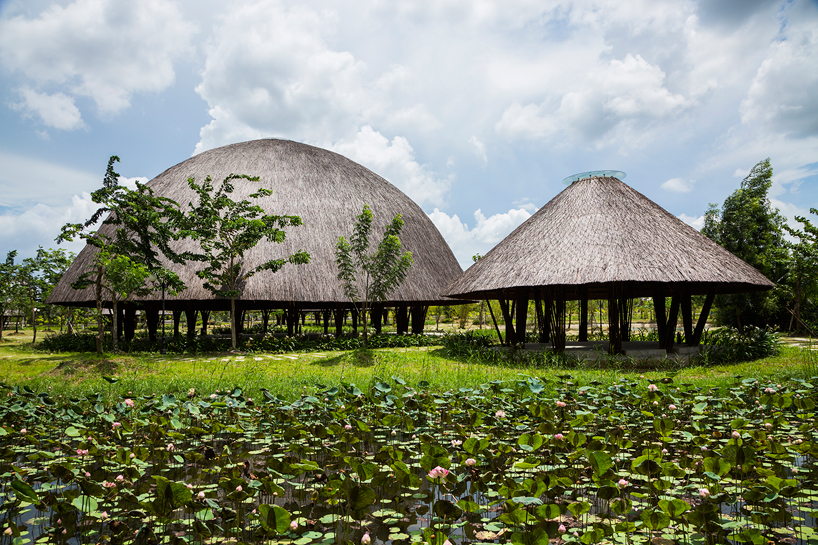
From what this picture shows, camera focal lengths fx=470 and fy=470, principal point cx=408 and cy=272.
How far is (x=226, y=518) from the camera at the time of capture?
2494mm

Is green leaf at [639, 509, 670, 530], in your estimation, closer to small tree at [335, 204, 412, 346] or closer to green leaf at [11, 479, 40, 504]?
green leaf at [11, 479, 40, 504]

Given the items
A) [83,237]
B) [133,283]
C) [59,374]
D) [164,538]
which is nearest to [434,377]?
[164,538]

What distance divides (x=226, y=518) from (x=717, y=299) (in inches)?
969

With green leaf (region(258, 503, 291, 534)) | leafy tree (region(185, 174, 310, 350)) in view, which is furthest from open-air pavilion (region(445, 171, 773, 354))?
green leaf (region(258, 503, 291, 534))

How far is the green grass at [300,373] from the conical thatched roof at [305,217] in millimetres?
3091

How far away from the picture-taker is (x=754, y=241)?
2159 centimetres

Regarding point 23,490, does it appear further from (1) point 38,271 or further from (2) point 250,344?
(1) point 38,271

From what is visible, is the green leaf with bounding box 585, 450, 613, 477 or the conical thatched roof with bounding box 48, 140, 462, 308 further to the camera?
the conical thatched roof with bounding box 48, 140, 462, 308

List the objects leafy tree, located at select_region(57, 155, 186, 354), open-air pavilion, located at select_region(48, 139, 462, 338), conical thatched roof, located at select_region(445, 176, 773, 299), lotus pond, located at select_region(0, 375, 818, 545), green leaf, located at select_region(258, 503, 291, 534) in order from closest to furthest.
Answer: green leaf, located at select_region(258, 503, 291, 534) → lotus pond, located at select_region(0, 375, 818, 545) → conical thatched roof, located at select_region(445, 176, 773, 299) → leafy tree, located at select_region(57, 155, 186, 354) → open-air pavilion, located at select_region(48, 139, 462, 338)

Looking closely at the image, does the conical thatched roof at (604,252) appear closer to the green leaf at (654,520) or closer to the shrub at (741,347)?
the shrub at (741,347)

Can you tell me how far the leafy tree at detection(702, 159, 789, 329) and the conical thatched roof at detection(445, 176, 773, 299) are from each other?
8.84 m

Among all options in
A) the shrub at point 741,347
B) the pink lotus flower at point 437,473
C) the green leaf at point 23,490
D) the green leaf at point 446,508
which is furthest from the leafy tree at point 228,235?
the green leaf at point 446,508

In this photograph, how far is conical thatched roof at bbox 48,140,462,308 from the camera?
14922mm

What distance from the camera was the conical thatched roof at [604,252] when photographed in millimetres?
10258
